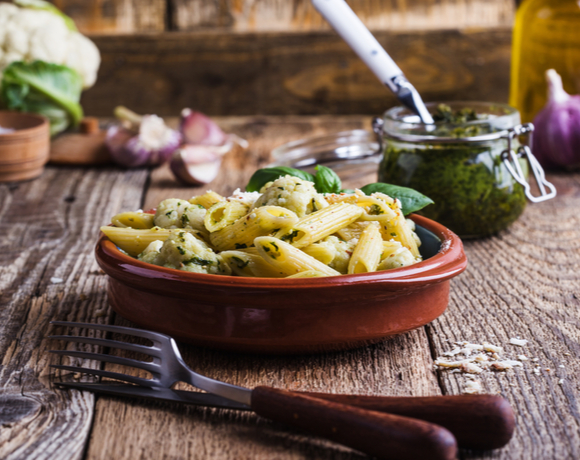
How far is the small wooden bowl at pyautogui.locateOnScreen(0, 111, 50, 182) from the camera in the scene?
6.81 ft

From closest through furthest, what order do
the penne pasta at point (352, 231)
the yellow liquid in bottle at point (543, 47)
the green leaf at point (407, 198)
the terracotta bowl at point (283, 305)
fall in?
1. the terracotta bowl at point (283, 305)
2. the penne pasta at point (352, 231)
3. the green leaf at point (407, 198)
4. the yellow liquid in bottle at point (543, 47)

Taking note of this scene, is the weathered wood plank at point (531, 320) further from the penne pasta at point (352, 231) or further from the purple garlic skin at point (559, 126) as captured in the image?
the purple garlic skin at point (559, 126)

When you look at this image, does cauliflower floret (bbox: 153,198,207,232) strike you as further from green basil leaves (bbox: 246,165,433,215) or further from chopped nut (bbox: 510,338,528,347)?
chopped nut (bbox: 510,338,528,347)

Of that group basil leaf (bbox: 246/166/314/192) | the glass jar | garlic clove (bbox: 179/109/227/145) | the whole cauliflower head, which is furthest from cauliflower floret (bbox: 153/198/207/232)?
the whole cauliflower head

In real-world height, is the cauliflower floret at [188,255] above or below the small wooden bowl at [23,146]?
above

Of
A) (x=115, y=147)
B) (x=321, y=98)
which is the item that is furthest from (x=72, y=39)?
(x=321, y=98)

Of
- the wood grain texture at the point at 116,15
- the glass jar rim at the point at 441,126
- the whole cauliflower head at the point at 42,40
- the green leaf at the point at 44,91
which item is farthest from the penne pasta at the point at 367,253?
the wood grain texture at the point at 116,15

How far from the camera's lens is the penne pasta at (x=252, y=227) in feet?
3.26

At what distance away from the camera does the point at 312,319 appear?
90 cm

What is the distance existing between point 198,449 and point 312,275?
0.94ft

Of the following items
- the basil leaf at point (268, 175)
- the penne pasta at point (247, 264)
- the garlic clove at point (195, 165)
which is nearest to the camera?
the penne pasta at point (247, 264)

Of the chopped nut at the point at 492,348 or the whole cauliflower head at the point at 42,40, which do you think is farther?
the whole cauliflower head at the point at 42,40

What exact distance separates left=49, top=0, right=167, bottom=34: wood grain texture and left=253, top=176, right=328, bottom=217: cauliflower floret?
2192 millimetres

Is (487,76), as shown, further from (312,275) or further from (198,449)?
(198,449)
